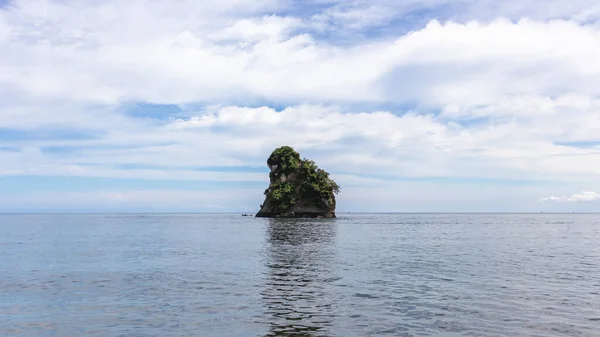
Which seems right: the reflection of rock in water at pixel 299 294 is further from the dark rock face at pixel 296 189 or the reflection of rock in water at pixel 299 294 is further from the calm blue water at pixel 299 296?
the dark rock face at pixel 296 189

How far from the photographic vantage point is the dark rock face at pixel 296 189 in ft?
465

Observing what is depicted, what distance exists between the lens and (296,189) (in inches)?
5787

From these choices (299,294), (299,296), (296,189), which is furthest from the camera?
(296,189)

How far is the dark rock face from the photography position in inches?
5586

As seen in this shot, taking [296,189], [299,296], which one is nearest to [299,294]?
[299,296]

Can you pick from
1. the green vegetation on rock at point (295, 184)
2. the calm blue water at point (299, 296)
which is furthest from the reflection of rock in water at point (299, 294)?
the green vegetation on rock at point (295, 184)

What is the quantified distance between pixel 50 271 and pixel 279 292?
669 inches

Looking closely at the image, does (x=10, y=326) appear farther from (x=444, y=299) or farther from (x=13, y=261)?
(x=13, y=261)

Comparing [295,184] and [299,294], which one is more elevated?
[295,184]

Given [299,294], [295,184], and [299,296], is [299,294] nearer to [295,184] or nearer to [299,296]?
[299,296]

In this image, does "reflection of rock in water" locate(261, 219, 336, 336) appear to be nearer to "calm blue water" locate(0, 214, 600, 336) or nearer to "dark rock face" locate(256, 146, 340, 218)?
"calm blue water" locate(0, 214, 600, 336)

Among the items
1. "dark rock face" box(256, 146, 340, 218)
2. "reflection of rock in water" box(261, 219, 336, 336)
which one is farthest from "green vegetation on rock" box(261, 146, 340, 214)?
"reflection of rock in water" box(261, 219, 336, 336)

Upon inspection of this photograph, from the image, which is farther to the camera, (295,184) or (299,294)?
(295,184)

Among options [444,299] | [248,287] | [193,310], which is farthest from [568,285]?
[193,310]
